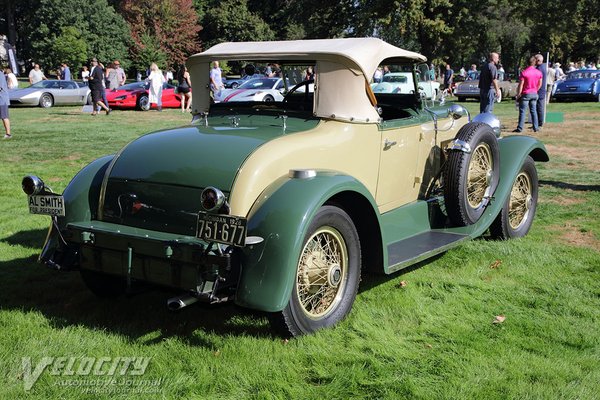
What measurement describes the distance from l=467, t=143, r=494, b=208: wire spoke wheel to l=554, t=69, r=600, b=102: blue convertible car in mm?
23193

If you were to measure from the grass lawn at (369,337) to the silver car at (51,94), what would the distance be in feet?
62.9

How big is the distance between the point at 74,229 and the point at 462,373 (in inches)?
99.6

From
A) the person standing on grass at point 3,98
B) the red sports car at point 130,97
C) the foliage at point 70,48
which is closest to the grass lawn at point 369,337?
the person standing on grass at point 3,98

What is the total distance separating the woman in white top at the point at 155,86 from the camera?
2173cm

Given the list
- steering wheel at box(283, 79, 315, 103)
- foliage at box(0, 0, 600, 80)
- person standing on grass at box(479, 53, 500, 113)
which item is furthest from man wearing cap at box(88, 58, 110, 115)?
foliage at box(0, 0, 600, 80)

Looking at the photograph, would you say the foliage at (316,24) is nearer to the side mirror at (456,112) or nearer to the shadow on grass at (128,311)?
the side mirror at (456,112)

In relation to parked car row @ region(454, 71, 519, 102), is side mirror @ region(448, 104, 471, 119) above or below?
above

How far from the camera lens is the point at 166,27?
48.5 m

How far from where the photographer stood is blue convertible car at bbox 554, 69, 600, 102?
25.8 metres

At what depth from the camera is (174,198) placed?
3.85 meters

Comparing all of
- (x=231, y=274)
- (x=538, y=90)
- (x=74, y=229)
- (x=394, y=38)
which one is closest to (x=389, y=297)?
(x=231, y=274)

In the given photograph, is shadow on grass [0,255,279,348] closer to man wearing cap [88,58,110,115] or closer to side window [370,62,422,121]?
side window [370,62,422,121]

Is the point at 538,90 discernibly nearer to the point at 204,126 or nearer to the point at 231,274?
the point at 204,126

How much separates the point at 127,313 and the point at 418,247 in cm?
224
